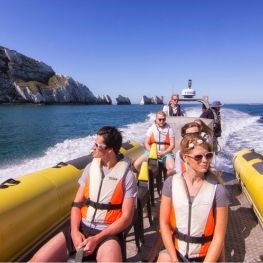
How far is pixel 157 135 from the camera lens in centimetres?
507

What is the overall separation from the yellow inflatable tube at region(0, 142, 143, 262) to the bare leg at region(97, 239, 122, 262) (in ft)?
2.87

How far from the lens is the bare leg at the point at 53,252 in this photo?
215cm

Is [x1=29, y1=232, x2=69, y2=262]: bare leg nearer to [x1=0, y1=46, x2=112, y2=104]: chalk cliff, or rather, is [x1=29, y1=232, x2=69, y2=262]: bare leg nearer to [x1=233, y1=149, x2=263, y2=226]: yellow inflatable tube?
[x1=233, y1=149, x2=263, y2=226]: yellow inflatable tube

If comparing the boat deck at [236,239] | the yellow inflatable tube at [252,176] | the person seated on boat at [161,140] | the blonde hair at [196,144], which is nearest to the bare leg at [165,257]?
the boat deck at [236,239]

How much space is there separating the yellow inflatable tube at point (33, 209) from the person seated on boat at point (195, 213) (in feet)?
4.23

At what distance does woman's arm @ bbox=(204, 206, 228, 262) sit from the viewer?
6.67ft

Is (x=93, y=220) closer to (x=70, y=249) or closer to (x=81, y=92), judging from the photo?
(x=70, y=249)

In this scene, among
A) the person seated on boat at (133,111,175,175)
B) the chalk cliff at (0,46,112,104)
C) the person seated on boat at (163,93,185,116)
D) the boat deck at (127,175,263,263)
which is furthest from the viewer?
the chalk cliff at (0,46,112,104)

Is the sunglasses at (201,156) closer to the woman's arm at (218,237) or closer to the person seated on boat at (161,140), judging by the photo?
the woman's arm at (218,237)

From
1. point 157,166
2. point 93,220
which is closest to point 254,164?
point 157,166

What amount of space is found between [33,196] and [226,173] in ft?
15.2

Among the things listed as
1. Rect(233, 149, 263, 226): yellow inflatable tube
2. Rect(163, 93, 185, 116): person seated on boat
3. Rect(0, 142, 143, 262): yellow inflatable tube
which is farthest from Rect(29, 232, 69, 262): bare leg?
Rect(163, 93, 185, 116): person seated on boat

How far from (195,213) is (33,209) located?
1627mm

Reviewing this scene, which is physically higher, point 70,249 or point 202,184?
point 202,184
